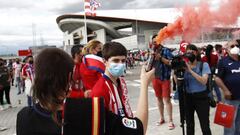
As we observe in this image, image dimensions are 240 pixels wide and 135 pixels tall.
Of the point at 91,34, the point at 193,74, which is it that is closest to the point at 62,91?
the point at 193,74

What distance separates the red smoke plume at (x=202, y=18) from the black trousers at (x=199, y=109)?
3112 mm

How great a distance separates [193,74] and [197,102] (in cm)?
44

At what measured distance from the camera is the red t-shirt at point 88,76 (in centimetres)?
439

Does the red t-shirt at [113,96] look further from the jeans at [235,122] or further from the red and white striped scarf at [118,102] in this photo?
the jeans at [235,122]

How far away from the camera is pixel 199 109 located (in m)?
4.66

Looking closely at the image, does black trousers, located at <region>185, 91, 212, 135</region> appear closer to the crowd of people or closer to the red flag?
the crowd of people

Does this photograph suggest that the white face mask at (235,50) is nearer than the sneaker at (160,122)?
Yes

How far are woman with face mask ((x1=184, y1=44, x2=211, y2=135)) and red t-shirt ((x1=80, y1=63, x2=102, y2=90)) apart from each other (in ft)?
4.33

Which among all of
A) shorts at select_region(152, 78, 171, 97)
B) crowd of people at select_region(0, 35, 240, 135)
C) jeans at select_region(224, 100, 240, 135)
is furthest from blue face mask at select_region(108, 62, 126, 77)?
shorts at select_region(152, 78, 171, 97)

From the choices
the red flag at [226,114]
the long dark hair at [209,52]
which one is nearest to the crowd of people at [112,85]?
the red flag at [226,114]

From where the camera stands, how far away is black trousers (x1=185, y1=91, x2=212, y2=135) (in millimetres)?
4652

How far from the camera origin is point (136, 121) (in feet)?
5.67

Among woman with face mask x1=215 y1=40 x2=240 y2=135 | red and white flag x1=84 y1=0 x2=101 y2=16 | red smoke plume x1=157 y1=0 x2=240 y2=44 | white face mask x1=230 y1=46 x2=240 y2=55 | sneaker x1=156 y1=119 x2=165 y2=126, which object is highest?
red and white flag x1=84 y1=0 x2=101 y2=16

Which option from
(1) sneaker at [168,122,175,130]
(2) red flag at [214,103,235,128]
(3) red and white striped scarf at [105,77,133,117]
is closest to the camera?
(3) red and white striped scarf at [105,77,133,117]
